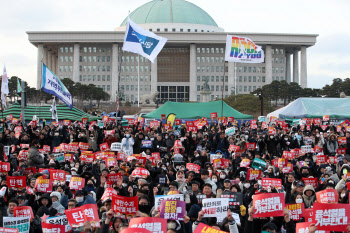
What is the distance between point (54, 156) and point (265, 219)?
7.97 meters

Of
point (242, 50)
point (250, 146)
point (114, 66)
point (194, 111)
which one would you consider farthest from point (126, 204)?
point (114, 66)

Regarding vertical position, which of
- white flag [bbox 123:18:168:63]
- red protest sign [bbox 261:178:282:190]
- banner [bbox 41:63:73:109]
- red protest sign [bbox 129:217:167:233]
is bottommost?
red protest sign [bbox 261:178:282:190]

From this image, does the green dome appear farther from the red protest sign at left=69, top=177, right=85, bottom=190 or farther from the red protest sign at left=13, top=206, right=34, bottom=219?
the red protest sign at left=13, top=206, right=34, bottom=219

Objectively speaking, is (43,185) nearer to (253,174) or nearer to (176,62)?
(253,174)

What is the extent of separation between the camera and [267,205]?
6.54 metres

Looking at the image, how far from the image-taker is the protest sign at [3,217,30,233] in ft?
22.2

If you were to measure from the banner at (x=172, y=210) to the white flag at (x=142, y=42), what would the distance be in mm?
16077

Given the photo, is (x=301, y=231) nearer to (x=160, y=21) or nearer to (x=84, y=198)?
(x=84, y=198)

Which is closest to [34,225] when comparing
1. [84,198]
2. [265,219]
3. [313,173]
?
[84,198]

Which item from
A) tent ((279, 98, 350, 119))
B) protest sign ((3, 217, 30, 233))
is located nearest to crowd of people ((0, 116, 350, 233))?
protest sign ((3, 217, 30, 233))

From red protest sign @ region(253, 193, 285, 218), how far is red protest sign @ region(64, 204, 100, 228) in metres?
2.17

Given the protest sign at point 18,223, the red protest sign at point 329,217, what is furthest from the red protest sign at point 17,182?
the red protest sign at point 329,217

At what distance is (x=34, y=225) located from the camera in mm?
7500

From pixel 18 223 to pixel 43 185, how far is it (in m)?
2.44
